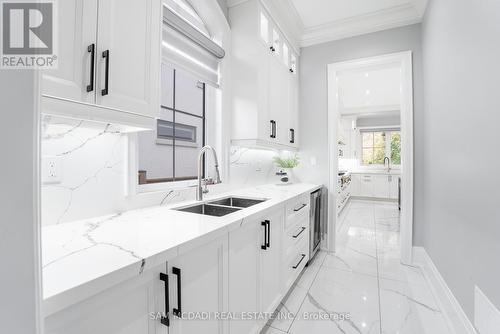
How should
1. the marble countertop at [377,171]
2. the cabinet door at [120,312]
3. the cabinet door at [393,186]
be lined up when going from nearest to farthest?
the cabinet door at [120,312], the cabinet door at [393,186], the marble countertop at [377,171]

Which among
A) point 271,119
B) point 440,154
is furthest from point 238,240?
point 440,154

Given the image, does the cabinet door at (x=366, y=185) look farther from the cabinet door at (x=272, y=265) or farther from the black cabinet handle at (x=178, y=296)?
the black cabinet handle at (x=178, y=296)

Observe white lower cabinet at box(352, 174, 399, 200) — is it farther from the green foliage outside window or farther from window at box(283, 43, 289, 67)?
window at box(283, 43, 289, 67)

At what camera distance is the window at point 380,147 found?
23.3ft

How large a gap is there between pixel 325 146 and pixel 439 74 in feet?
4.54

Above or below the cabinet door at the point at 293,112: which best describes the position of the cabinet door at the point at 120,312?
below

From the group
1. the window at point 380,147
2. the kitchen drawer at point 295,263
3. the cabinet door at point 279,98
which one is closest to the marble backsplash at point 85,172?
the kitchen drawer at point 295,263

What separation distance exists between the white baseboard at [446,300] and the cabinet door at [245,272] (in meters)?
1.28

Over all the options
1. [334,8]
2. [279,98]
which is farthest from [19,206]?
[334,8]

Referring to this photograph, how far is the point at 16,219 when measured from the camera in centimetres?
40

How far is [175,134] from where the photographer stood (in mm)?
2027

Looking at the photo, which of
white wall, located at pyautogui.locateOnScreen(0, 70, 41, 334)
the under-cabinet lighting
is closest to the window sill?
the under-cabinet lighting

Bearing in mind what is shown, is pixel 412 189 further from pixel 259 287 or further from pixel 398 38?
pixel 259 287

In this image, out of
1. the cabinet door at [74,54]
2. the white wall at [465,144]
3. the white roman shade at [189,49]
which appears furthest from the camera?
the white roman shade at [189,49]
